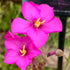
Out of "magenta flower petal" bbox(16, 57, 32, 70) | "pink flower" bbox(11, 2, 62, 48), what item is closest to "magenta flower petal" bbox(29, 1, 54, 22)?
"pink flower" bbox(11, 2, 62, 48)

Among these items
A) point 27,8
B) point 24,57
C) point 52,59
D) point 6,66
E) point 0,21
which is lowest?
point 52,59

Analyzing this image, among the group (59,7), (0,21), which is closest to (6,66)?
(0,21)

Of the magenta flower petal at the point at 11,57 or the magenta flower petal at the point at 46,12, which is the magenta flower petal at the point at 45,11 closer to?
the magenta flower petal at the point at 46,12

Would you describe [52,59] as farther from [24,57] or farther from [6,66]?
[24,57]

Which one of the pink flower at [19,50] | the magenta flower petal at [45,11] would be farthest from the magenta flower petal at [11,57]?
the magenta flower petal at [45,11]

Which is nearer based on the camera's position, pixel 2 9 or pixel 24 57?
pixel 24 57

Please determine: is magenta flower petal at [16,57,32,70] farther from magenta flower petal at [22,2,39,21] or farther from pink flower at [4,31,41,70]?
magenta flower petal at [22,2,39,21]
